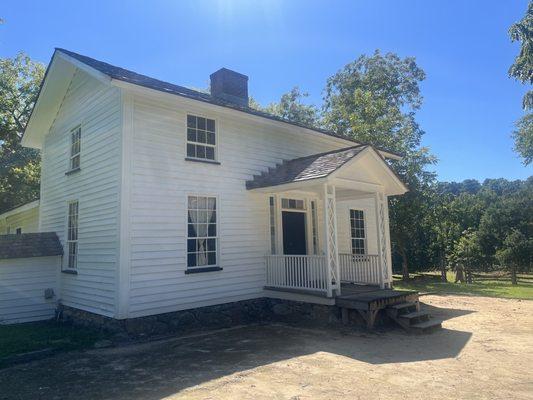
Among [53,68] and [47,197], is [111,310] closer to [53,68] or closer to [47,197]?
[47,197]

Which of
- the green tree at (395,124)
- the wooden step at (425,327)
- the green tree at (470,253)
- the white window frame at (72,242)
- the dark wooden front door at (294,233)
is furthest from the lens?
the green tree at (470,253)

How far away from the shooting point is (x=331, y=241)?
9391mm

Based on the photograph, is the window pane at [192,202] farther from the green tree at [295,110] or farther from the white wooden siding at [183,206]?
the green tree at [295,110]

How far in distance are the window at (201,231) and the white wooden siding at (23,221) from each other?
8395mm

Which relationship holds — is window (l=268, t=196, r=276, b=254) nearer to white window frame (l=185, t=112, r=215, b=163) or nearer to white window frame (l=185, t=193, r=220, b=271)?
white window frame (l=185, t=193, r=220, b=271)

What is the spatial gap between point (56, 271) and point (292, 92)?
83.6 feet

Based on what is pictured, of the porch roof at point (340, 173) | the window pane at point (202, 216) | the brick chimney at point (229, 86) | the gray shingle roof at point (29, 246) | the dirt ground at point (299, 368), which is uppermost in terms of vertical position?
the brick chimney at point (229, 86)

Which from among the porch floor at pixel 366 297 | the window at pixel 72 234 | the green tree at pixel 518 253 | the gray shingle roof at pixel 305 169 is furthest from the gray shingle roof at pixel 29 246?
the green tree at pixel 518 253

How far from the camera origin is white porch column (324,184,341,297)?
9.09 meters

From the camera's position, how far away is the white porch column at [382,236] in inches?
420

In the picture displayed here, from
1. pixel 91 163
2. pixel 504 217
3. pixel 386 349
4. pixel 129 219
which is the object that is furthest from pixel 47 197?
pixel 504 217

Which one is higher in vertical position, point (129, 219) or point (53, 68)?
point (53, 68)

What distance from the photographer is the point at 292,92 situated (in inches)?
1282

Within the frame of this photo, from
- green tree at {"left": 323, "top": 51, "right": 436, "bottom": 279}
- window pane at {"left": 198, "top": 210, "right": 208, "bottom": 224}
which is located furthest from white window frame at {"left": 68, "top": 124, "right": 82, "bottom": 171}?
green tree at {"left": 323, "top": 51, "right": 436, "bottom": 279}
